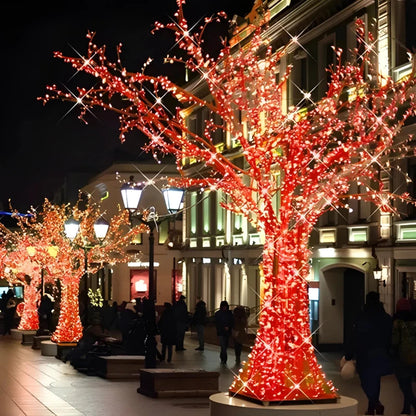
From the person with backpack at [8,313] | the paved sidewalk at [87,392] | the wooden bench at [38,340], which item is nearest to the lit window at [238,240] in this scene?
the person with backpack at [8,313]

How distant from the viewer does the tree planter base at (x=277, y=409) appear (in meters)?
12.3

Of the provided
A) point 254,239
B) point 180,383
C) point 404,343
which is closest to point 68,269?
point 254,239

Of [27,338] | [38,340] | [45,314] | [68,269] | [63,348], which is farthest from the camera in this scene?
[45,314]

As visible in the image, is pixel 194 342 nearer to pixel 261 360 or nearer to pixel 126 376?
pixel 126 376

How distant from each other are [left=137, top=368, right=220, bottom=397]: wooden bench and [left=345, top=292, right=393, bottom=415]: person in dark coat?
424 centimetres

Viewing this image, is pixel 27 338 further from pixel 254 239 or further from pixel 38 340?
pixel 254 239

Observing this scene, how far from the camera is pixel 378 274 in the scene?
2911cm

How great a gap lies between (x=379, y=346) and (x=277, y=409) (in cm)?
380

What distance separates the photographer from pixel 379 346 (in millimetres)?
15695

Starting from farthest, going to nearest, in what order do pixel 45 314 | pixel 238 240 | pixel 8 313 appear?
pixel 8 313 → pixel 238 240 → pixel 45 314

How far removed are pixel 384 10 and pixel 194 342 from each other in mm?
15767

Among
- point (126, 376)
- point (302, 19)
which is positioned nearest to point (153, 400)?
point (126, 376)

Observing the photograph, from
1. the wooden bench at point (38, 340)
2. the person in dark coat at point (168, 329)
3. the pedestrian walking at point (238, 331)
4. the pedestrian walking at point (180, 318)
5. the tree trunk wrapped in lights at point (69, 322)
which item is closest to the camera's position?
the pedestrian walking at point (238, 331)

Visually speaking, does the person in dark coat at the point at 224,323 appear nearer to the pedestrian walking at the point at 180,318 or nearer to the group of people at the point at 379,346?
the pedestrian walking at the point at 180,318
